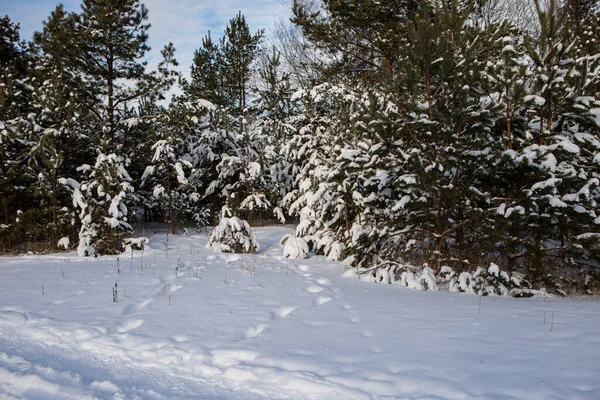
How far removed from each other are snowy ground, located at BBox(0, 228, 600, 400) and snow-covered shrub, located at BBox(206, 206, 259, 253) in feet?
8.40

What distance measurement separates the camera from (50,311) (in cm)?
385

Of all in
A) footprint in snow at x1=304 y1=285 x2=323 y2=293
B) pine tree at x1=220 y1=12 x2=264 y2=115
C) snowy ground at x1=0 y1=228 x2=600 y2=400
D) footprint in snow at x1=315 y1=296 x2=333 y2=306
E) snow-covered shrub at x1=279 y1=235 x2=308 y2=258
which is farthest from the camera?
pine tree at x1=220 y1=12 x2=264 y2=115

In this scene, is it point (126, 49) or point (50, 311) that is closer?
point (50, 311)

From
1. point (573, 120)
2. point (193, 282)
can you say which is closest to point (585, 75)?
point (573, 120)

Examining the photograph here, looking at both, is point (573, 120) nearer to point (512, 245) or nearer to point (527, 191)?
point (527, 191)

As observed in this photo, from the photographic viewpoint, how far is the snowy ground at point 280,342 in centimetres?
238

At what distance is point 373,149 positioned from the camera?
19.0 feet

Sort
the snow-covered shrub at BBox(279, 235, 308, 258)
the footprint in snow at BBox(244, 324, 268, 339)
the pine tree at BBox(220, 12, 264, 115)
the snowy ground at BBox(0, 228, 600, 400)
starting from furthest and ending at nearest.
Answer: the pine tree at BBox(220, 12, 264, 115), the snow-covered shrub at BBox(279, 235, 308, 258), the footprint in snow at BBox(244, 324, 268, 339), the snowy ground at BBox(0, 228, 600, 400)

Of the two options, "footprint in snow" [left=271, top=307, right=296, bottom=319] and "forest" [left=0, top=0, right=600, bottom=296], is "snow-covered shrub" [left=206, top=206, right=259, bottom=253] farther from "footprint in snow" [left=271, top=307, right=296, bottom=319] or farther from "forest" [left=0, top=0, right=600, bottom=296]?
"footprint in snow" [left=271, top=307, right=296, bottom=319]

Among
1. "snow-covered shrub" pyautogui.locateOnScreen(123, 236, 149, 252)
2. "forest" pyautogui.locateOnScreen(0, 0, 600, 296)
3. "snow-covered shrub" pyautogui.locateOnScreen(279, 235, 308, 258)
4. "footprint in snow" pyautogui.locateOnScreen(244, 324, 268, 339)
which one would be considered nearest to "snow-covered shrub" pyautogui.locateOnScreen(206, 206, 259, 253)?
"forest" pyautogui.locateOnScreen(0, 0, 600, 296)

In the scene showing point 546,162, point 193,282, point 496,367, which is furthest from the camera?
point 193,282

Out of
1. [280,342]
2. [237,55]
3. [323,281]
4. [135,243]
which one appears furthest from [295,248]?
[237,55]

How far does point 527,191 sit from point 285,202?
21.6 ft

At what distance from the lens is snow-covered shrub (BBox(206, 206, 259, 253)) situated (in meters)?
7.93
